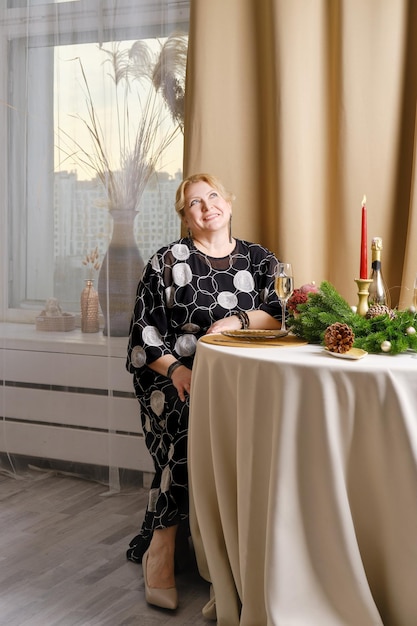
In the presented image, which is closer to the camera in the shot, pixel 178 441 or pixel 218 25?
pixel 178 441

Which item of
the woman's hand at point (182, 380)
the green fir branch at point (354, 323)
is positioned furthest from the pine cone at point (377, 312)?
the woman's hand at point (182, 380)

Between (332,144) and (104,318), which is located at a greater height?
(332,144)

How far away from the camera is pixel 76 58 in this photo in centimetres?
340

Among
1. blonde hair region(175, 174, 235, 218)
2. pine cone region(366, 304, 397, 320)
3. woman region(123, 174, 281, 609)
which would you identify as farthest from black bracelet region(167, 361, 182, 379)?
pine cone region(366, 304, 397, 320)

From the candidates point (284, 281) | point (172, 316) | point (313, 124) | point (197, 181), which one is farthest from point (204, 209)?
point (284, 281)

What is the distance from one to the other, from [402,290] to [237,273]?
1.88ft

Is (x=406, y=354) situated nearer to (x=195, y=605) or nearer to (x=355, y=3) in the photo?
(x=195, y=605)

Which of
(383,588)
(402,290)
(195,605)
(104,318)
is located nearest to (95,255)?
(104,318)

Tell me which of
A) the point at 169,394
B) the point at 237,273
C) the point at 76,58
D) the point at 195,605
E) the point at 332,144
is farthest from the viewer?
the point at 76,58

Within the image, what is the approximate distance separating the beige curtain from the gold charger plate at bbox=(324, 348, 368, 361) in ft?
2.98

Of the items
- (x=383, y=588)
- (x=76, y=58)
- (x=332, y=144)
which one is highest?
(x=76, y=58)

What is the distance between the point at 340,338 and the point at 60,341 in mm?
1894

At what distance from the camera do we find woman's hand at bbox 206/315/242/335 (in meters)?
2.45

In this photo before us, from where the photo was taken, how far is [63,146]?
3.48 m
